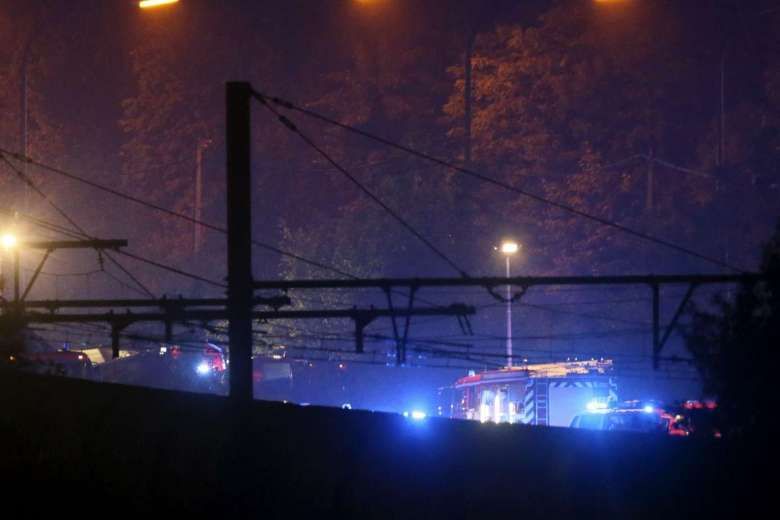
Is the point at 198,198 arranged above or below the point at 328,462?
above

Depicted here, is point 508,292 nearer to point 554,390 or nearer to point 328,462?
point 554,390

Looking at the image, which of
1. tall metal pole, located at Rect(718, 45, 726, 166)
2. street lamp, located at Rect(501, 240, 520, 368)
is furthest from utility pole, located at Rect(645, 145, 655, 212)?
street lamp, located at Rect(501, 240, 520, 368)

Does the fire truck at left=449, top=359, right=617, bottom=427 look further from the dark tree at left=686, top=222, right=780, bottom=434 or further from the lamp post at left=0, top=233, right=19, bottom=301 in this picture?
the lamp post at left=0, top=233, right=19, bottom=301

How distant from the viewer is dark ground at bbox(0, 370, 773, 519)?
14719 mm

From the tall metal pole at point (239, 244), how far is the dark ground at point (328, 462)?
6.42ft

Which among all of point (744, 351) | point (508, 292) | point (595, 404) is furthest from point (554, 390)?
point (744, 351)

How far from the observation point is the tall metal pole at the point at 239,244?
67.4ft

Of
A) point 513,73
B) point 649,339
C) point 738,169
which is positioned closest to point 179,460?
point 649,339

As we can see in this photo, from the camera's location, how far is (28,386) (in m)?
16.0

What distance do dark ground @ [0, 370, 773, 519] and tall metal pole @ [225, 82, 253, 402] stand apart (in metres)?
1.96

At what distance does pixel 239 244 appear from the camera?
2102 cm

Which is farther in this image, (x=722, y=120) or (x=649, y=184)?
(x=722, y=120)

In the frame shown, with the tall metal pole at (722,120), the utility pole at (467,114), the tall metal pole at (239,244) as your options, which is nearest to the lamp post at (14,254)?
the tall metal pole at (239,244)

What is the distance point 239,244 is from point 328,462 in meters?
4.83
